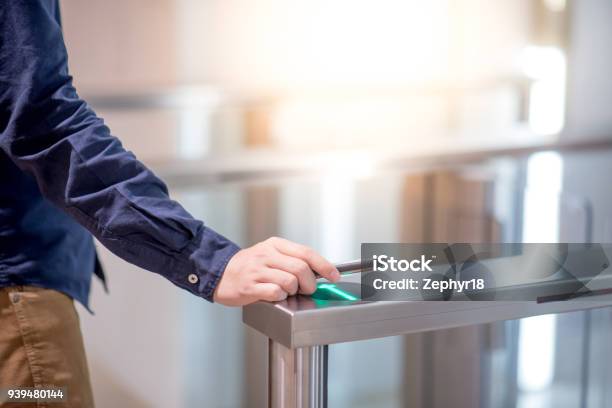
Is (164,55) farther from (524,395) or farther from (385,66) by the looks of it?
(524,395)

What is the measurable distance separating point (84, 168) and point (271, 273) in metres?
0.17

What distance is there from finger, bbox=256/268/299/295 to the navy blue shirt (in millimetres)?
59

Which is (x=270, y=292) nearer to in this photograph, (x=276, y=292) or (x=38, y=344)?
(x=276, y=292)

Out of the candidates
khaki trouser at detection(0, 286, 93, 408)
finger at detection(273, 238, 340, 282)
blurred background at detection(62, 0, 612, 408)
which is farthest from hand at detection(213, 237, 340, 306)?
blurred background at detection(62, 0, 612, 408)

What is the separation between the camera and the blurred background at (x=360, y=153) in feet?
4.20

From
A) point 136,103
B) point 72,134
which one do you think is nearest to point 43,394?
point 72,134

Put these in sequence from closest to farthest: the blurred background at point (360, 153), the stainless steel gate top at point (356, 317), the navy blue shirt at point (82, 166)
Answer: the stainless steel gate top at point (356, 317)
the navy blue shirt at point (82, 166)
the blurred background at point (360, 153)

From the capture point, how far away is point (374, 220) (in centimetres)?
157

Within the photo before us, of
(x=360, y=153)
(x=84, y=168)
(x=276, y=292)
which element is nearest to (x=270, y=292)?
Result: (x=276, y=292)

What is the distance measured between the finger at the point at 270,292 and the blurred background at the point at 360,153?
61 centimetres

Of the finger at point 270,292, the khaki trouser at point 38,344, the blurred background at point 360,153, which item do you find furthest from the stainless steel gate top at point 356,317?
the blurred background at point 360,153

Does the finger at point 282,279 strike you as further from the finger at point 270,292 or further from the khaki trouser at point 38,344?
the khaki trouser at point 38,344

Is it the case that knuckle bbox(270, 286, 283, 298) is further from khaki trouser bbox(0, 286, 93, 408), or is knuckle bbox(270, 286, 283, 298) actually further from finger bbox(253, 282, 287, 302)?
khaki trouser bbox(0, 286, 93, 408)

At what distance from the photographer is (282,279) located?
543 mm
